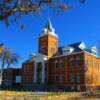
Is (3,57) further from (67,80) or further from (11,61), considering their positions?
(67,80)

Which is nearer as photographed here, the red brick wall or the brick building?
the red brick wall

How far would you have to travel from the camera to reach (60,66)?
55281 mm

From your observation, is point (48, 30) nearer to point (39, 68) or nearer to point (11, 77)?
point (39, 68)

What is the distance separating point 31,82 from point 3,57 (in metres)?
16.8

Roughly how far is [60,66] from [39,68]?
666cm

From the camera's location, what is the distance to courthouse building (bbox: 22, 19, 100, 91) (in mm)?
50438

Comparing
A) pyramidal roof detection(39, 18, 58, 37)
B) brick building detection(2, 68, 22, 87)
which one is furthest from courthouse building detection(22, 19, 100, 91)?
brick building detection(2, 68, 22, 87)

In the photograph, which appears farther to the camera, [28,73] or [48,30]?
[28,73]

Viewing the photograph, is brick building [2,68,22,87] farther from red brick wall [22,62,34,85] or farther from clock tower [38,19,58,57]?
clock tower [38,19,58,57]

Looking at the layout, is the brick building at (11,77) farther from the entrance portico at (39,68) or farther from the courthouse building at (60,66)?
the entrance portico at (39,68)

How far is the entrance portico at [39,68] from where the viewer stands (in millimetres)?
57506

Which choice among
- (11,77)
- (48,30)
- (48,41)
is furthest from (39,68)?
(11,77)

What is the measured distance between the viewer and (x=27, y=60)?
214 ft

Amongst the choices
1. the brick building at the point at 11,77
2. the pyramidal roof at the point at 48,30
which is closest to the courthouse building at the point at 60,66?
the pyramidal roof at the point at 48,30
